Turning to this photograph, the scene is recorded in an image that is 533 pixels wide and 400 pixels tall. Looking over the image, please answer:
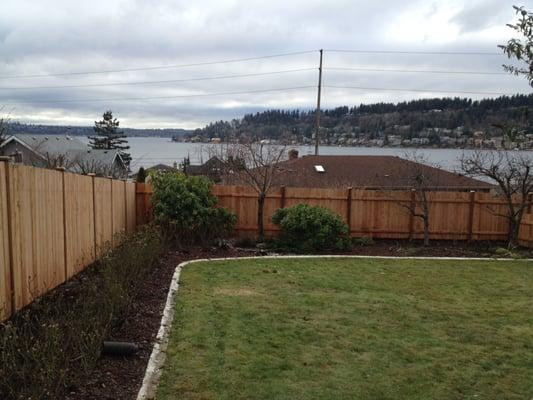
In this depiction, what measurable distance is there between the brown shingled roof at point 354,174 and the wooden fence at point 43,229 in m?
15.3

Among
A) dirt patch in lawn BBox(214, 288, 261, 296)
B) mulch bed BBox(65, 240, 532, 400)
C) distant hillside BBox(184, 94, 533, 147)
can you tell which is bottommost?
dirt patch in lawn BBox(214, 288, 261, 296)

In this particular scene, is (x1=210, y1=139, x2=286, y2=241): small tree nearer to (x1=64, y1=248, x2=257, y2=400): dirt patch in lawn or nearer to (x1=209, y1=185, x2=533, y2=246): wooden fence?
(x1=209, y1=185, x2=533, y2=246): wooden fence

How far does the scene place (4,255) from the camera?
5.08 meters

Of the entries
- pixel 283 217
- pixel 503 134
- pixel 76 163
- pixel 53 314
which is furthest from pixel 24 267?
pixel 76 163

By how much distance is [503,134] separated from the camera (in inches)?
104

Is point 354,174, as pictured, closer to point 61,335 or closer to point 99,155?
point 99,155

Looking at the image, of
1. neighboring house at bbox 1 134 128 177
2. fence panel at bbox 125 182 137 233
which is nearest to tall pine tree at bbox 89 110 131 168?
neighboring house at bbox 1 134 128 177

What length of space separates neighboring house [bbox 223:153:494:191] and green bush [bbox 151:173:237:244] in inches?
391

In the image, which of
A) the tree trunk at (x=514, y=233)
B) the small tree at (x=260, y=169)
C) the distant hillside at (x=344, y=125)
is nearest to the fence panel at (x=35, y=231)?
the small tree at (x=260, y=169)

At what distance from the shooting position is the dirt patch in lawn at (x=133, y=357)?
412cm

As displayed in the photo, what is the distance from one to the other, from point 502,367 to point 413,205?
32.9ft

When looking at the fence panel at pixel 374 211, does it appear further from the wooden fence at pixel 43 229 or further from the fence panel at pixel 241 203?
the wooden fence at pixel 43 229

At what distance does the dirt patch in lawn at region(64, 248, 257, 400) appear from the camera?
4.12 metres

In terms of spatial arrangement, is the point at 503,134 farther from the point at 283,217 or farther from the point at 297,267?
the point at 283,217
